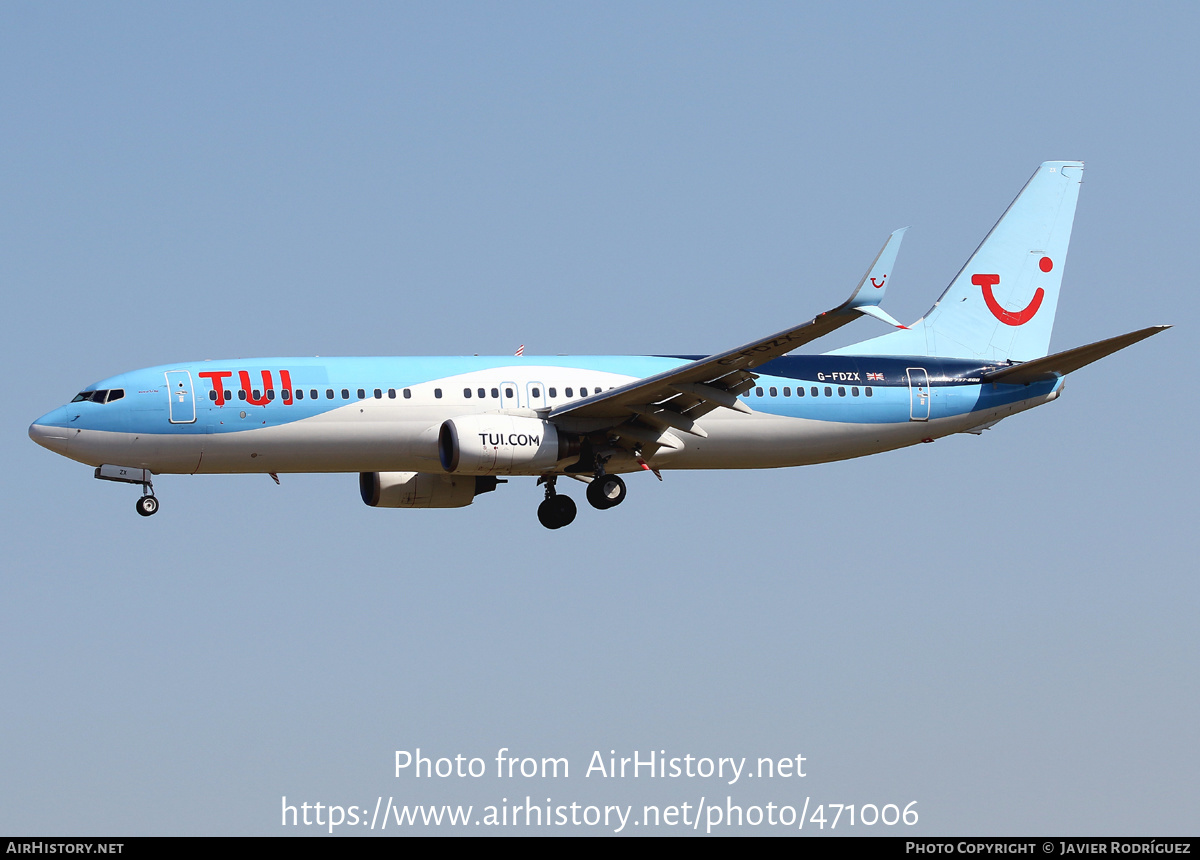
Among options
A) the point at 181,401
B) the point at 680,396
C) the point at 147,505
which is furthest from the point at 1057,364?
the point at 147,505

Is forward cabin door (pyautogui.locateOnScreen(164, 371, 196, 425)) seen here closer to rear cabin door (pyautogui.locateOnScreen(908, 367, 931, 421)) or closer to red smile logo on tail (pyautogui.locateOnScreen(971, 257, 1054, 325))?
rear cabin door (pyautogui.locateOnScreen(908, 367, 931, 421))

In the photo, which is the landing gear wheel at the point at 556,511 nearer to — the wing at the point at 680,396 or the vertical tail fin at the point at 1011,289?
the wing at the point at 680,396

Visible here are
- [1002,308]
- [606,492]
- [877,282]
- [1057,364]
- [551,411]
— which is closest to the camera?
[877,282]

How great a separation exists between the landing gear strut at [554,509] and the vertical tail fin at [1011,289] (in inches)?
368

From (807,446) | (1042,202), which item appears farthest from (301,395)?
(1042,202)

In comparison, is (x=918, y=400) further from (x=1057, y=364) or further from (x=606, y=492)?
(x=606, y=492)

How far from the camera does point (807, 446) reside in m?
43.9

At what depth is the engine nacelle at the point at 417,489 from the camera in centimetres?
4434

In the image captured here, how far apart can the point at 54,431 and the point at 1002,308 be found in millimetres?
26163

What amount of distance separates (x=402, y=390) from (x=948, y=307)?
16.5m

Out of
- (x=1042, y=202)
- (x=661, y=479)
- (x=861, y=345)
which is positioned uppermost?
(x=1042, y=202)

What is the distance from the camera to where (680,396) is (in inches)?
1599

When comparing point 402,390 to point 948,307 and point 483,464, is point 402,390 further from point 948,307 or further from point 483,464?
point 948,307

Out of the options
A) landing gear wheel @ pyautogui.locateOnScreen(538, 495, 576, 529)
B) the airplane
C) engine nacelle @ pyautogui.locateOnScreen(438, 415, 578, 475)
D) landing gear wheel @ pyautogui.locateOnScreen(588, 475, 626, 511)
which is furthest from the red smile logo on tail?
engine nacelle @ pyautogui.locateOnScreen(438, 415, 578, 475)
